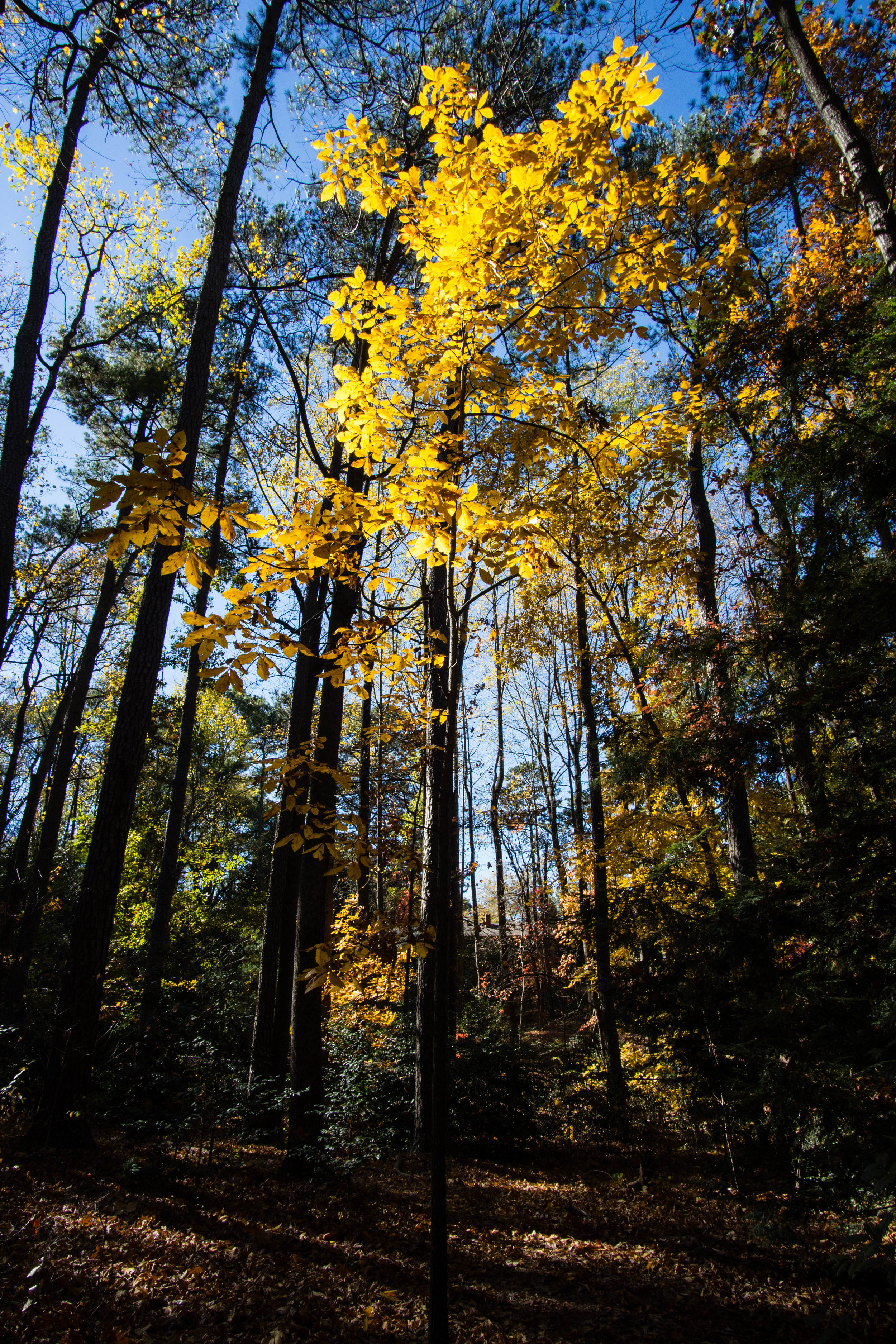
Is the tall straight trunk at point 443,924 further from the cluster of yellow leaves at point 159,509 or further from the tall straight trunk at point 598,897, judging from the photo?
the tall straight trunk at point 598,897

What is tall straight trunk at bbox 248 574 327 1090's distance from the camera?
618cm

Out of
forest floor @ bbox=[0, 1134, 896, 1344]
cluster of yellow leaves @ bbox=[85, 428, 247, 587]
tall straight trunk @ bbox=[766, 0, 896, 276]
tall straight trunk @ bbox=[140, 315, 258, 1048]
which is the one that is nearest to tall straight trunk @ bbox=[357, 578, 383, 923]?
cluster of yellow leaves @ bbox=[85, 428, 247, 587]

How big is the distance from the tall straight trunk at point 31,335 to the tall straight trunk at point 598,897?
5131mm

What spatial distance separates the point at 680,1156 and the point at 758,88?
1037 cm

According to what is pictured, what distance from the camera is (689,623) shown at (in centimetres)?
721

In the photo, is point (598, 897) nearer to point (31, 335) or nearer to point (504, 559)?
point (504, 559)

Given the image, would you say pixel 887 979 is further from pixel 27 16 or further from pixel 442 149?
pixel 27 16

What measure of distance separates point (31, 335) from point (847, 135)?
6517mm

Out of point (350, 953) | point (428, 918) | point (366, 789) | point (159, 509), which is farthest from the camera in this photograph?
point (366, 789)

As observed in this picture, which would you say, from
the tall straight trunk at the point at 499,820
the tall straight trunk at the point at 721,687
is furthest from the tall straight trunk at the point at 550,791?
the tall straight trunk at the point at 721,687

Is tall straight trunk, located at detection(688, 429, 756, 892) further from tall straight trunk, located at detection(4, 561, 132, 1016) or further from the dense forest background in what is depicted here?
tall straight trunk, located at detection(4, 561, 132, 1016)

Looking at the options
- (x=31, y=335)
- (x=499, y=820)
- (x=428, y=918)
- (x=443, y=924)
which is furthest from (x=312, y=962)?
(x=499, y=820)

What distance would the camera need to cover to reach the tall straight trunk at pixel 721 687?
Result: 3795mm

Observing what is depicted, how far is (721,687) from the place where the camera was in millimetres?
4637
